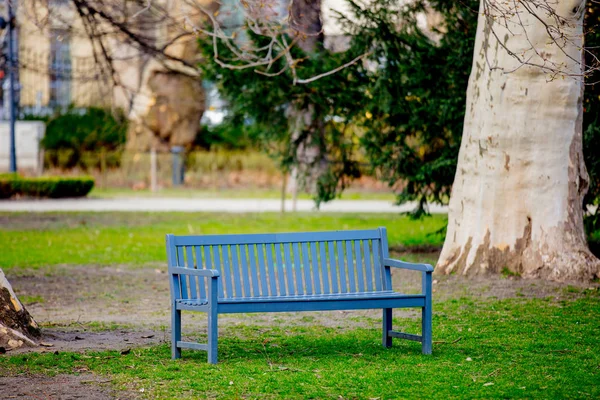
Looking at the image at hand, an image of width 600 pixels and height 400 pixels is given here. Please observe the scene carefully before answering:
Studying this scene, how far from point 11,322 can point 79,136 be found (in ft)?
80.6

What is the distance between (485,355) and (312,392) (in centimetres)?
171

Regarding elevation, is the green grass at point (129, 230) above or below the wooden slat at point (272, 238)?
below

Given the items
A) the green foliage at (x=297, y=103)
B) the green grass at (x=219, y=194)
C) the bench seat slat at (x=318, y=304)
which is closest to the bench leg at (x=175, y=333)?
the bench seat slat at (x=318, y=304)

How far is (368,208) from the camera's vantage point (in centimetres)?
2183

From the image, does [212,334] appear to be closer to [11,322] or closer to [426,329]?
[426,329]

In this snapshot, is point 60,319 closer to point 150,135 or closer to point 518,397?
point 518,397

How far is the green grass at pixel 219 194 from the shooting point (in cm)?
2602

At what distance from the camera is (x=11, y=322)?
6.91 metres

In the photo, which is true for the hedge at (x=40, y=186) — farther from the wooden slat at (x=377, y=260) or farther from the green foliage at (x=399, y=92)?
the wooden slat at (x=377, y=260)

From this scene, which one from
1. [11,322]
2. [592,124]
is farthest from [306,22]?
[11,322]

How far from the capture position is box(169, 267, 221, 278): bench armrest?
614 cm

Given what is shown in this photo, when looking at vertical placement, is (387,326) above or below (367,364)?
above

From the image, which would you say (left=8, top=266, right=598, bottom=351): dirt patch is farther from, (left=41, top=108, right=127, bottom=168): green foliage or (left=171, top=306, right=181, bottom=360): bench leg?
(left=41, top=108, right=127, bottom=168): green foliage

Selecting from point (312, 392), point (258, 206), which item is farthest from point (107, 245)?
point (312, 392)
